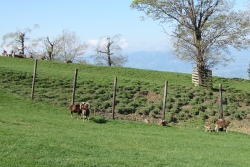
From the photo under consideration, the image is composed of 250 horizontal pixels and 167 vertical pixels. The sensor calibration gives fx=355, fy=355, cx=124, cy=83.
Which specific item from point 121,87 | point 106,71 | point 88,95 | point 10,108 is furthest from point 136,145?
point 106,71

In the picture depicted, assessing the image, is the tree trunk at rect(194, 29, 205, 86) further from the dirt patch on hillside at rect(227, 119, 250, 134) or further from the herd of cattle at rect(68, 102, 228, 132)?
the herd of cattle at rect(68, 102, 228, 132)

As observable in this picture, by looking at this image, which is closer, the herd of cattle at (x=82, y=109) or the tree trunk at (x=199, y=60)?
the herd of cattle at (x=82, y=109)

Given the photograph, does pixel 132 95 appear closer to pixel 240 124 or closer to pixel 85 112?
pixel 240 124

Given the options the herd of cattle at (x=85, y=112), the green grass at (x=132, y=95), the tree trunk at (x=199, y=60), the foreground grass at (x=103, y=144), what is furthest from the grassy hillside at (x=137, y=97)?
the foreground grass at (x=103, y=144)

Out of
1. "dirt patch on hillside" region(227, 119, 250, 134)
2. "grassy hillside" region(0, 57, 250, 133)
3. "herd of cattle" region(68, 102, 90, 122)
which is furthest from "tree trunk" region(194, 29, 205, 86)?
"herd of cattle" region(68, 102, 90, 122)

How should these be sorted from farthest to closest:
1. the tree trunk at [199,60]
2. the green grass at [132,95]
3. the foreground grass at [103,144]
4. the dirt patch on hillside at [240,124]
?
the tree trunk at [199,60] → the green grass at [132,95] → the dirt patch on hillside at [240,124] → the foreground grass at [103,144]

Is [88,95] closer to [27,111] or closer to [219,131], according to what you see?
[27,111]

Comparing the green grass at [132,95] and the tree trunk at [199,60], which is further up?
the tree trunk at [199,60]

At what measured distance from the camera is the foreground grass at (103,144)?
1131 centimetres

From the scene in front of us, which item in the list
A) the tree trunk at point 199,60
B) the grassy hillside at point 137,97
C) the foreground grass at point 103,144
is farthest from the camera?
the tree trunk at point 199,60

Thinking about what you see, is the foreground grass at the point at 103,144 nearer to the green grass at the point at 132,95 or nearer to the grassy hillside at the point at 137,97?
the grassy hillside at the point at 137,97

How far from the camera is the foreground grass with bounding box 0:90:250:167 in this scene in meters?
11.3

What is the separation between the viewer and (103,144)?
14.2 metres

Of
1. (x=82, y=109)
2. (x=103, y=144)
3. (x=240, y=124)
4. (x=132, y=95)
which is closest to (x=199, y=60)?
(x=132, y=95)
